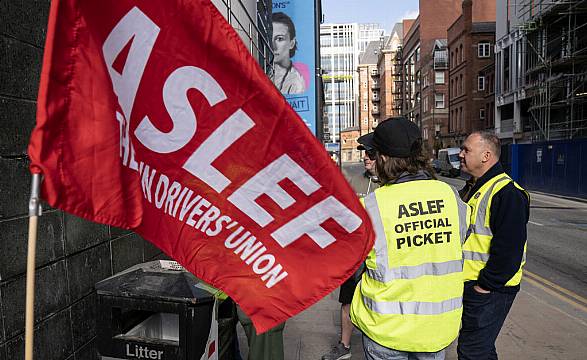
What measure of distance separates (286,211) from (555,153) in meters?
23.5

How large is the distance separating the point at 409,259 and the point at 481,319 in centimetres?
114

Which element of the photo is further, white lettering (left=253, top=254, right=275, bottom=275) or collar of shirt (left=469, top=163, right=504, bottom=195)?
collar of shirt (left=469, top=163, right=504, bottom=195)

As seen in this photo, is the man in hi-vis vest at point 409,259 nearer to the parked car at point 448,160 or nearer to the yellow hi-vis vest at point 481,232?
the yellow hi-vis vest at point 481,232

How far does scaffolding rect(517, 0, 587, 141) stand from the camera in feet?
84.9

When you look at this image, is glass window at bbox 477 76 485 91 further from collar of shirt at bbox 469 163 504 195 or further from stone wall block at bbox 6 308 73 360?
stone wall block at bbox 6 308 73 360

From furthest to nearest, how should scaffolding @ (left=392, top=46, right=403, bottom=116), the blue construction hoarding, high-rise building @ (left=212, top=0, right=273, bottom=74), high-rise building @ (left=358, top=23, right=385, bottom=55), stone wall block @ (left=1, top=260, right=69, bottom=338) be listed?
high-rise building @ (left=358, top=23, right=385, bottom=55) < scaffolding @ (left=392, top=46, right=403, bottom=116) < the blue construction hoarding < high-rise building @ (left=212, top=0, right=273, bottom=74) < stone wall block @ (left=1, top=260, right=69, bottom=338)

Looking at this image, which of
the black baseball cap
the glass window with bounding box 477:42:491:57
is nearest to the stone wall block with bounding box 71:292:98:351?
the black baseball cap

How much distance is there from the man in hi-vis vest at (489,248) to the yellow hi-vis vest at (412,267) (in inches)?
26.3

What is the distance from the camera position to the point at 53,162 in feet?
5.35

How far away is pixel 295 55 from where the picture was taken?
10.7m

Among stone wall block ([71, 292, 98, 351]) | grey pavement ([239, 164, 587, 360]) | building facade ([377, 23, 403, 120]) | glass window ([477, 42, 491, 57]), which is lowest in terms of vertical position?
grey pavement ([239, 164, 587, 360])

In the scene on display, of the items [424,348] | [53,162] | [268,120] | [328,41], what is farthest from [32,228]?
[328,41]

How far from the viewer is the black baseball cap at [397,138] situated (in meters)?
2.29

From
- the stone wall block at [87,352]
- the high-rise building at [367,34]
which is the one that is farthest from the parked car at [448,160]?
the high-rise building at [367,34]
